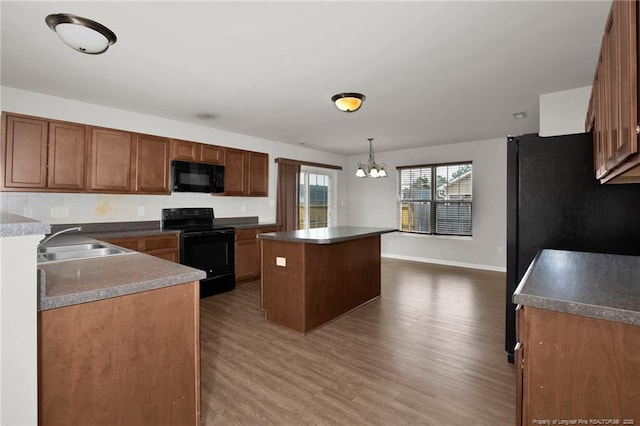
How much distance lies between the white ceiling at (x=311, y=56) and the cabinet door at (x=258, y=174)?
1.25m

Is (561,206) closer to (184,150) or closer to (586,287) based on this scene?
(586,287)

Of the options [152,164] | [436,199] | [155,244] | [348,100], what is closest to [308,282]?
[348,100]

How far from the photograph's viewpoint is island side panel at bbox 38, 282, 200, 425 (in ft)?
3.90

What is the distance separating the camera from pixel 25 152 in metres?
3.13

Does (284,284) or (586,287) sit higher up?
(586,287)

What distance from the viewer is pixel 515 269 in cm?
249

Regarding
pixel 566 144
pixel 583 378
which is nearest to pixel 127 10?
pixel 583 378

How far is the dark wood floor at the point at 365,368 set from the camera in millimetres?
1875

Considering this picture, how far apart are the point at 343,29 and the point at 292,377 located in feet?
8.15

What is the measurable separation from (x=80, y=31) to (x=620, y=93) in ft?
9.61

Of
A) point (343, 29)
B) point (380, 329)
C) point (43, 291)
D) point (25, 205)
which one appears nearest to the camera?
point (43, 291)

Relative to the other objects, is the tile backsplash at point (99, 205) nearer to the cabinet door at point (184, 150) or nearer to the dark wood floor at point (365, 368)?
the cabinet door at point (184, 150)

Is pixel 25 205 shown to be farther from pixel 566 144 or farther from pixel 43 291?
pixel 566 144

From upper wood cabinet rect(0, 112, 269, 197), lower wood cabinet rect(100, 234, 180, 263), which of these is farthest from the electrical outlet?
lower wood cabinet rect(100, 234, 180, 263)
